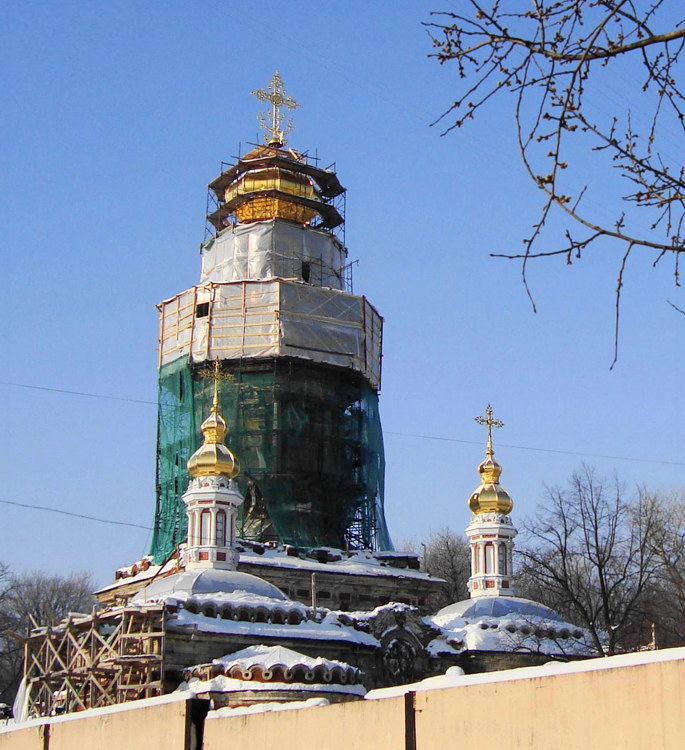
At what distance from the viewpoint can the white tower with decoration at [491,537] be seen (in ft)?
111

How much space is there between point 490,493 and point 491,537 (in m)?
1.21

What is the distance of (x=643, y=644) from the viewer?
95.4 ft

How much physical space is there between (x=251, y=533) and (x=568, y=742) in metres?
29.7

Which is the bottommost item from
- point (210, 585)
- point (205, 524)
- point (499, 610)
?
point (210, 585)

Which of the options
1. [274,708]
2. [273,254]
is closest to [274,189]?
[273,254]

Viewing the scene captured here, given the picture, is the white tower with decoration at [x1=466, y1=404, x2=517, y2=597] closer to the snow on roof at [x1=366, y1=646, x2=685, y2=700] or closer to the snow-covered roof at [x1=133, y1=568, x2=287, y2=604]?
the snow-covered roof at [x1=133, y1=568, x2=287, y2=604]

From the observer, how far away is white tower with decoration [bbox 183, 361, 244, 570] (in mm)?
30328

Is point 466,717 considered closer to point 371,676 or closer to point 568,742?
point 568,742

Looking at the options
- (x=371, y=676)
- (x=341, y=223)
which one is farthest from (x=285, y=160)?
(x=371, y=676)

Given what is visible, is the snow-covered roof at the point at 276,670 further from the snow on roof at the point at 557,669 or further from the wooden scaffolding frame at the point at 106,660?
the snow on roof at the point at 557,669

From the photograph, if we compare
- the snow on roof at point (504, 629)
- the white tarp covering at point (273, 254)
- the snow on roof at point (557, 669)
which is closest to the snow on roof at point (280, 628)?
the snow on roof at point (504, 629)

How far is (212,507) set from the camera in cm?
A: 3097

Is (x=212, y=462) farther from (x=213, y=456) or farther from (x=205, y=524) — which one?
(x=205, y=524)

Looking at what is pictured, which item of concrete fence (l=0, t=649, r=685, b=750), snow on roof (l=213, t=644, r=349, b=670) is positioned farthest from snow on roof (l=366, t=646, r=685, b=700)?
snow on roof (l=213, t=644, r=349, b=670)
